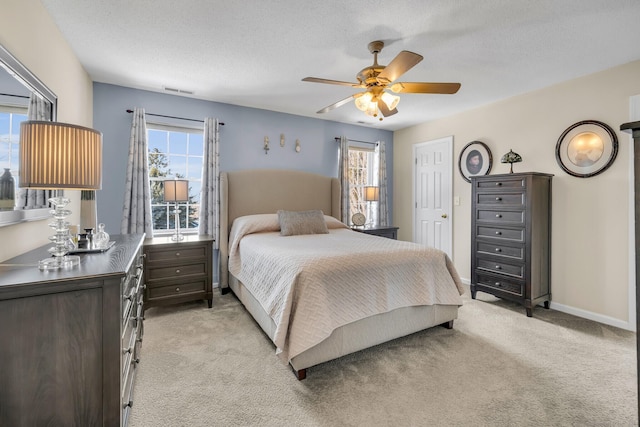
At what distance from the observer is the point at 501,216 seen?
3.54 meters

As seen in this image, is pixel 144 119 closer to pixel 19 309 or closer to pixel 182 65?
pixel 182 65

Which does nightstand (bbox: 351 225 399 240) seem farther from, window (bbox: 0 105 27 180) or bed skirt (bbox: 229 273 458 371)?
window (bbox: 0 105 27 180)

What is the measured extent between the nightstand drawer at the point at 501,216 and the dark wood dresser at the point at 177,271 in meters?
3.28

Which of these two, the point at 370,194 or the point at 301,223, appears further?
the point at 370,194

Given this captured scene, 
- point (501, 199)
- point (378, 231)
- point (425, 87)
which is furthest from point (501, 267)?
point (425, 87)

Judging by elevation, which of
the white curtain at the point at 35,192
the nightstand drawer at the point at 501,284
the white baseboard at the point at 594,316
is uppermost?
the white curtain at the point at 35,192

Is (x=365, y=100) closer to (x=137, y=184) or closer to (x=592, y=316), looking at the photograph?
(x=137, y=184)

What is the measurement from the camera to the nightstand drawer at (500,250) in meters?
3.37

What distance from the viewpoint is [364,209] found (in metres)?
5.61

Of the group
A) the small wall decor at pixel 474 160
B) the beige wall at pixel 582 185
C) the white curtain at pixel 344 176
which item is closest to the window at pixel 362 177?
the white curtain at pixel 344 176

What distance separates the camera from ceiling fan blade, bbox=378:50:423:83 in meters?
2.04

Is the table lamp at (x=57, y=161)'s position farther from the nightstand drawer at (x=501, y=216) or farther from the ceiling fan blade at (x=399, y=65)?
the nightstand drawer at (x=501, y=216)

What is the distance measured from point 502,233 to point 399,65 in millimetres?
2427

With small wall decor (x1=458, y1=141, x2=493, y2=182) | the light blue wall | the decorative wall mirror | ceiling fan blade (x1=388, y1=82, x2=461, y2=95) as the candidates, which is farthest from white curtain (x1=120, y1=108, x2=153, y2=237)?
small wall decor (x1=458, y1=141, x2=493, y2=182)
